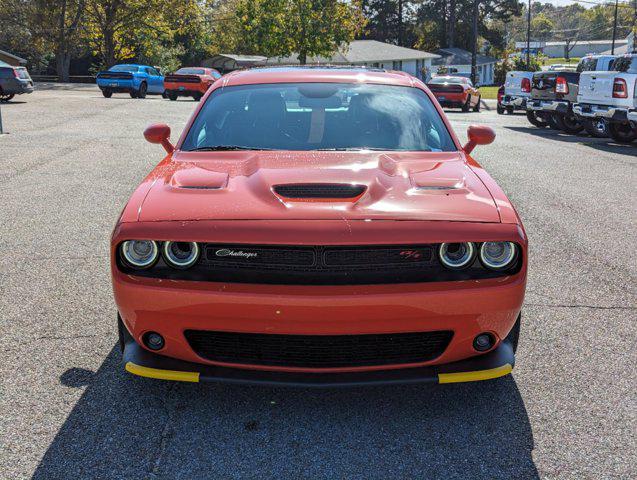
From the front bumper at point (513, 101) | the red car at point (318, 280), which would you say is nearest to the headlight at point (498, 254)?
the red car at point (318, 280)

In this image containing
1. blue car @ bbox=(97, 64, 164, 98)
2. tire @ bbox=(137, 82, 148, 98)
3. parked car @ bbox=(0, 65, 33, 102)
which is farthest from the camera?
tire @ bbox=(137, 82, 148, 98)

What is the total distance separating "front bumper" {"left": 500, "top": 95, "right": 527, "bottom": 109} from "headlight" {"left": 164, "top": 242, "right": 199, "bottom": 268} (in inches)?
841

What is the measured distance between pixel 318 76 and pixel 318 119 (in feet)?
1.67

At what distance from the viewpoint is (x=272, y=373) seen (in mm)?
3170

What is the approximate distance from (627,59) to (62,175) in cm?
1252

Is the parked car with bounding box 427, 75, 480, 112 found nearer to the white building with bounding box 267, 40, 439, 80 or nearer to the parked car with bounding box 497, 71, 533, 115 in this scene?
the parked car with bounding box 497, 71, 533, 115

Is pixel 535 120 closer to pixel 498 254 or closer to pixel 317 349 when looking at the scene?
pixel 498 254

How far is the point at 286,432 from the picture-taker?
128 inches

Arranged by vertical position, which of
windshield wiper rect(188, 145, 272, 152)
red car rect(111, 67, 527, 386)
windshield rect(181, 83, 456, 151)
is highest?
windshield rect(181, 83, 456, 151)

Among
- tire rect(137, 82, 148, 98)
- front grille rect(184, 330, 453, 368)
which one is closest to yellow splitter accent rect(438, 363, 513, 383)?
front grille rect(184, 330, 453, 368)

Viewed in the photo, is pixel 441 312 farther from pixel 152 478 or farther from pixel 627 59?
pixel 627 59

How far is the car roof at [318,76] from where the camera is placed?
4887 mm

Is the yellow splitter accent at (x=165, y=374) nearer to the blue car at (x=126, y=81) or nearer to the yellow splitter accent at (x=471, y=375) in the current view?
the yellow splitter accent at (x=471, y=375)

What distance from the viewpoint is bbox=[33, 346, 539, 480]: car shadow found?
116 inches
